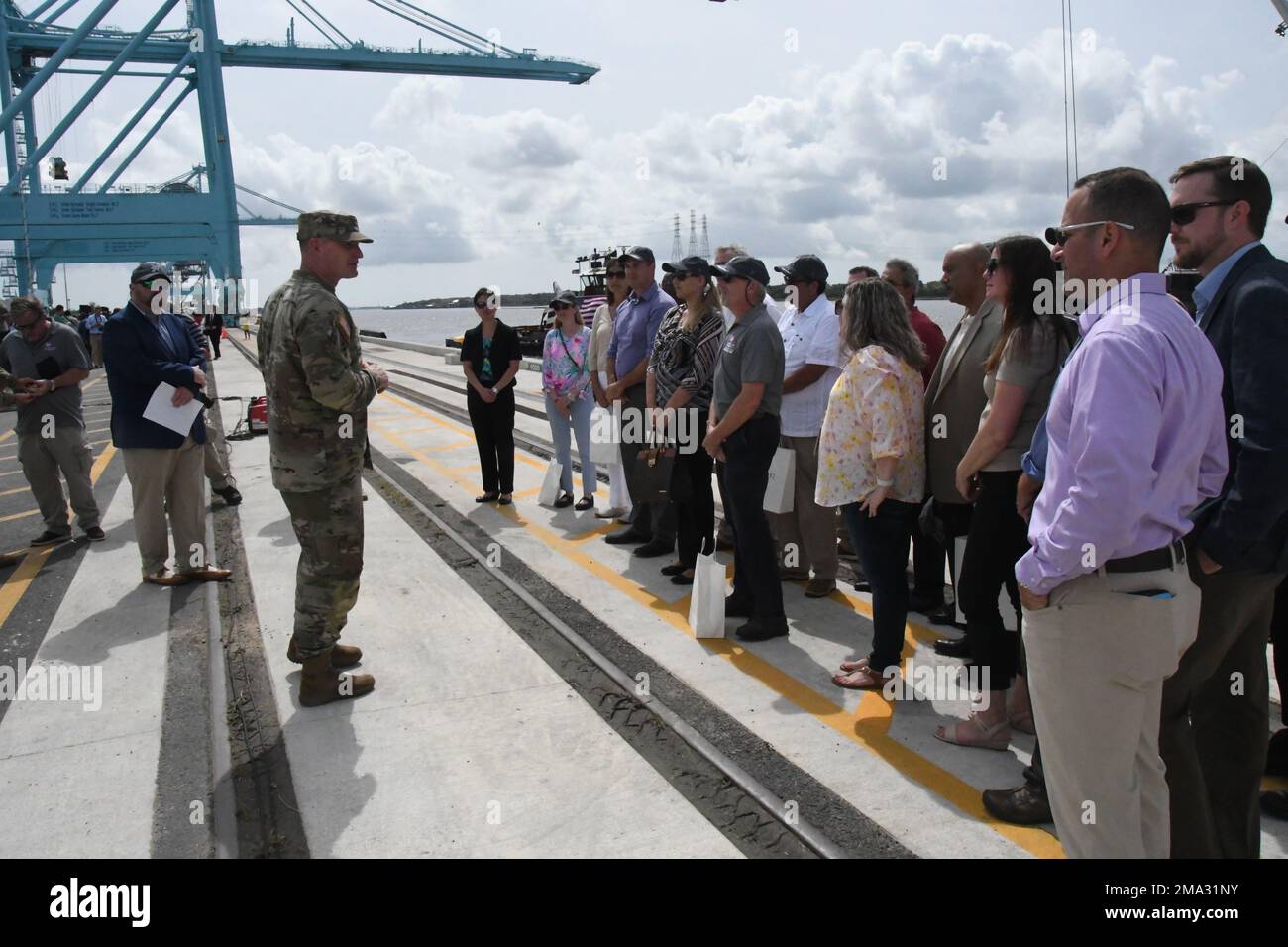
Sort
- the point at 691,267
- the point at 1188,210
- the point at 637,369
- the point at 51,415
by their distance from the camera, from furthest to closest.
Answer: the point at 51,415 < the point at 637,369 < the point at 691,267 < the point at 1188,210

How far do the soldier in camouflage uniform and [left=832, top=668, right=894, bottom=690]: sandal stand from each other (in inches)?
92.0

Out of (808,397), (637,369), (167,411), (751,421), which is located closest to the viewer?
(751,421)

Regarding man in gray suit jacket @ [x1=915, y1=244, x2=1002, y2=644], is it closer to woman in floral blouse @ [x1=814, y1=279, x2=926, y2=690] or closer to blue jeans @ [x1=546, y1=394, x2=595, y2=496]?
woman in floral blouse @ [x1=814, y1=279, x2=926, y2=690]

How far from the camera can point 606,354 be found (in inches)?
267

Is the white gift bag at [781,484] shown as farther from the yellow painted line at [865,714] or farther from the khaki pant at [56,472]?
the khaki pant at [56,472]

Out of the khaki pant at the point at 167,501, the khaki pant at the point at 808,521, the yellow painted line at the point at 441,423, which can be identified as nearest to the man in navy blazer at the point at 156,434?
the khaki pant at the point at 167,501

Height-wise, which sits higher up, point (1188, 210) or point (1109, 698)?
point (1188, 210)

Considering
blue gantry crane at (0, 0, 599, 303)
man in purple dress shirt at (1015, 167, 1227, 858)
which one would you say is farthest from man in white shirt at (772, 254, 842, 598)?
blue gantry crane at (0, 0, 599, 303)

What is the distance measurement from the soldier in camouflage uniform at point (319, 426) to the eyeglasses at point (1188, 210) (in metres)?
3.24

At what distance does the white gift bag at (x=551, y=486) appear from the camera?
7684mm

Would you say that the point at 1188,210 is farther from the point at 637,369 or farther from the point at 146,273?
the point at 146,273

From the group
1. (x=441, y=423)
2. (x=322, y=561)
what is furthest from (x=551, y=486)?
(x=441, y=423)

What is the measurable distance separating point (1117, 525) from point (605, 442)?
5.31 m

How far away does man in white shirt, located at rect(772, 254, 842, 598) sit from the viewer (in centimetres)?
527
